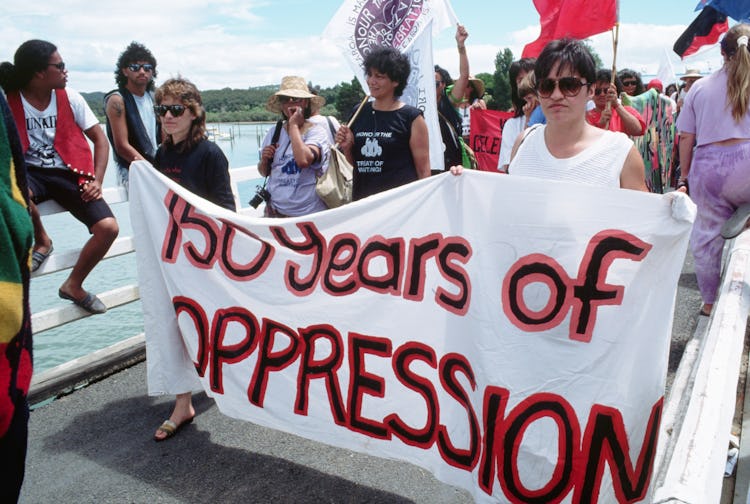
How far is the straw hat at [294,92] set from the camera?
13.9 ft

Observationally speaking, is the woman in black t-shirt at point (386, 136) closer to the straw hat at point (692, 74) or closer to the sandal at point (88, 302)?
the sandal at point (88, 302)

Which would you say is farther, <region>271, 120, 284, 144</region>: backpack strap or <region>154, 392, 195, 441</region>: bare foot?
<region>271, 120, 284, 144</region>: backpack strap

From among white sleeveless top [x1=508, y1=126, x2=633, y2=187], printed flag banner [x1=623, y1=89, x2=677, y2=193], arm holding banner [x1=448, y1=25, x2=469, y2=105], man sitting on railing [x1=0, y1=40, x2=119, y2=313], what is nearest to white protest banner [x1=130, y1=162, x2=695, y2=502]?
white sleeveless top [x1=508, y1=126, x2=633, y2=187]

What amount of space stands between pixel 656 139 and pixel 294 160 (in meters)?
7.00

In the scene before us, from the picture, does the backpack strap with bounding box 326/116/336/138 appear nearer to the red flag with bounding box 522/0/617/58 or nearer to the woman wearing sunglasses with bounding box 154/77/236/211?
the woman wearing sunglasses with bounding box 154/77/236/211

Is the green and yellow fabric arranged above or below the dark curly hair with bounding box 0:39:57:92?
below

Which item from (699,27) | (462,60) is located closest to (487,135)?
(462,60)

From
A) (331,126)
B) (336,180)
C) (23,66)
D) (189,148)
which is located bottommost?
(336,180)

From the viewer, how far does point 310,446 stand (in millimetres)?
3365

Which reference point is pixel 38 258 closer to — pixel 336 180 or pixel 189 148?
pixel 189 148

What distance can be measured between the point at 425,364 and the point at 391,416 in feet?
0.94

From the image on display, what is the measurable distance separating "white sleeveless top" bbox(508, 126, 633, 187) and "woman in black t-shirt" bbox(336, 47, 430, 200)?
4.41 feet

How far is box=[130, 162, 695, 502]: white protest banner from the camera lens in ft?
7.42

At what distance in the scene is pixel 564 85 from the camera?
2.52 m
